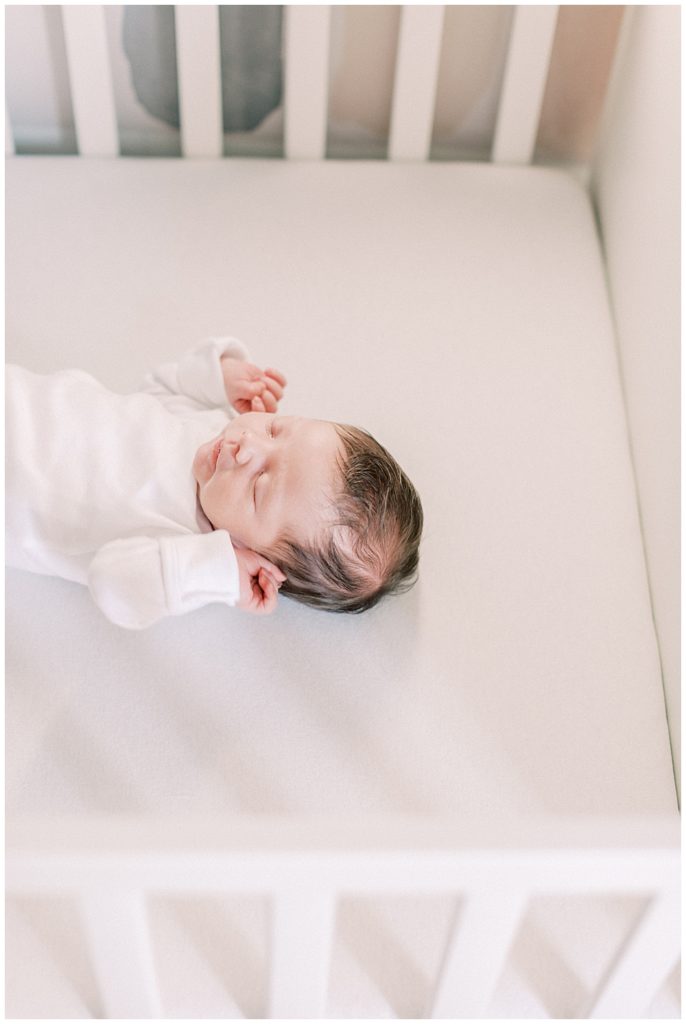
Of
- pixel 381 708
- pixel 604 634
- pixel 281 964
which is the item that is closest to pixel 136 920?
pixel 281 964

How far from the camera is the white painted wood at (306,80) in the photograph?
1.25 meters

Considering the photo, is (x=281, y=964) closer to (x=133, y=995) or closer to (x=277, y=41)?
(x=133, y=995)

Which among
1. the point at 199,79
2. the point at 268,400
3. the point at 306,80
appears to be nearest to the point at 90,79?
the point at 199,79

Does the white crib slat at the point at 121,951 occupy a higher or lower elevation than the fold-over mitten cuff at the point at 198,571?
lower

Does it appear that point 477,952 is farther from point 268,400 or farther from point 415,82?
point 415,82

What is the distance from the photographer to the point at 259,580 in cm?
99

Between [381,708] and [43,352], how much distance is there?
581 millimetres

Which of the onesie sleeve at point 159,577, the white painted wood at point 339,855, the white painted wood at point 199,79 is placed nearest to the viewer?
the white painted wood at point 339,855

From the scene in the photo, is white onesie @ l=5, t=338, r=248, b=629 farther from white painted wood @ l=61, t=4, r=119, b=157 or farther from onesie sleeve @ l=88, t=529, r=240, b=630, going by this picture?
white painted wood @ l=61, t=4, r=119, b=157

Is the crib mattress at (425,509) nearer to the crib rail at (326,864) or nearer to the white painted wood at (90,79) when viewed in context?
the white painted wood at (90,79)

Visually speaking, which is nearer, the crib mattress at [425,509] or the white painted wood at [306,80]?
the crib mattress at [425,509]

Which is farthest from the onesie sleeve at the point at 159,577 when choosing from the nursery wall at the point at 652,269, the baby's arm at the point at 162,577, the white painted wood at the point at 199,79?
the white painted wood at the point at 199,79

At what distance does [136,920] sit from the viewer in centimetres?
65

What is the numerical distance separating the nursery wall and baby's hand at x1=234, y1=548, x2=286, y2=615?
39 centimetres
